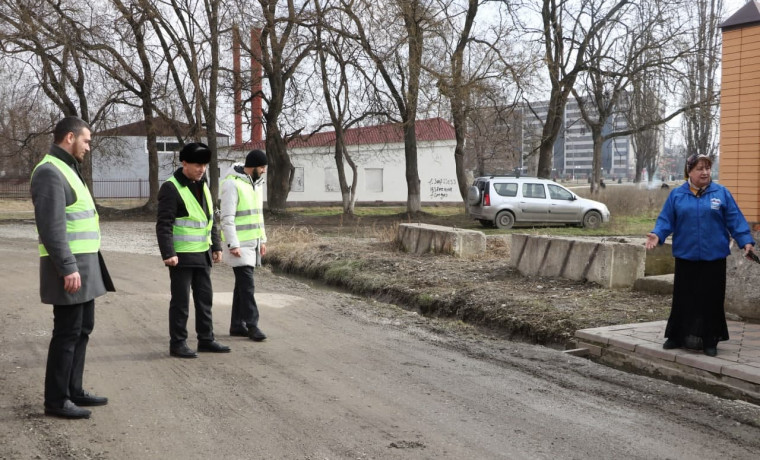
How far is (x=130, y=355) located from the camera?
6945 mm

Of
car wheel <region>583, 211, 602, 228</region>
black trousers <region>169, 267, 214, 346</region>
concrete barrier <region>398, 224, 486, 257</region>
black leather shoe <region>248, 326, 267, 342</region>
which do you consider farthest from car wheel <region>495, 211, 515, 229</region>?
black trousers <region>169, 267, 214, 346</region>

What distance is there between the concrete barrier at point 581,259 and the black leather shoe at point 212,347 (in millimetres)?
5642

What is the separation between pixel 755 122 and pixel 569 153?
162362 millimetres

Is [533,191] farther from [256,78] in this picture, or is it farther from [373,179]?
[373,179]

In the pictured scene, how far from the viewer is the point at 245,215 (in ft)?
25.7

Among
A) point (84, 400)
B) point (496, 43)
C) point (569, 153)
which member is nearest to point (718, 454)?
point (84, 400)

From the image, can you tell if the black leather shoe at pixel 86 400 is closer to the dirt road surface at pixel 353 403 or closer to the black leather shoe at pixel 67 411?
the dirt road surface at pixel 353 403

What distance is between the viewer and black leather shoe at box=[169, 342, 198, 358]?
6.86m

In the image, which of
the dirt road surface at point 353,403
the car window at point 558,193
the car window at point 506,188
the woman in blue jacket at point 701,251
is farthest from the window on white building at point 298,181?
the woman in blue jacket at point 701,251

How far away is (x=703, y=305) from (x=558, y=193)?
19.1 metres

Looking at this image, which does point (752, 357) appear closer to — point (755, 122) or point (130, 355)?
point (755, 122)

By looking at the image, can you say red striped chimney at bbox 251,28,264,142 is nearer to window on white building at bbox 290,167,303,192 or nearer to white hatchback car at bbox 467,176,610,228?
white hatchback car at bbox 467,176,610,228

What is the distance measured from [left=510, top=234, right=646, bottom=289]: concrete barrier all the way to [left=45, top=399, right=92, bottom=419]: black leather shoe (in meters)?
7.46

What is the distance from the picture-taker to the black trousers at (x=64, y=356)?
5043 millimetres
